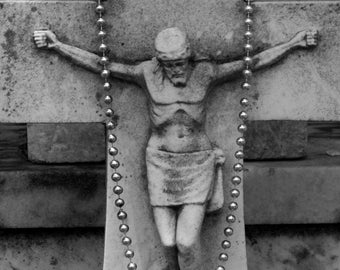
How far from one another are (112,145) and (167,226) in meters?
0.34

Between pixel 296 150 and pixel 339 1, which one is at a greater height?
pixel 339 1

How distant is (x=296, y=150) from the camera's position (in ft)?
15.4

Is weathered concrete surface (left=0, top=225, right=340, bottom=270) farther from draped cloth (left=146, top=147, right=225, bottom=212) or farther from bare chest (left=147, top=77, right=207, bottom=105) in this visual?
bare chest (left=147, top=77, right=207, bottom=105)

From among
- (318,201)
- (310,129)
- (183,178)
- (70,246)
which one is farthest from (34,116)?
(310,129)

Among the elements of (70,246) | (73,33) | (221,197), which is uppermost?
(73,33)

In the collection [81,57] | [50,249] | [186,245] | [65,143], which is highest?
[81,57]

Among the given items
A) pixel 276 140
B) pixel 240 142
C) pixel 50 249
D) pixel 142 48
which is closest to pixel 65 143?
pixel 50 249

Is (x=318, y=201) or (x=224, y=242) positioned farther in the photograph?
(x=318, y=201)

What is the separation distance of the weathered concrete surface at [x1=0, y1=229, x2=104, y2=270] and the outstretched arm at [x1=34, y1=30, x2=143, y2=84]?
3.69 feet

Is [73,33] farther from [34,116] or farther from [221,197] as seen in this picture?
[221,197]

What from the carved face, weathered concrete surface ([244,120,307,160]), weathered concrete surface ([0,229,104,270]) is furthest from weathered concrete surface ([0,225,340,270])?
the carved face

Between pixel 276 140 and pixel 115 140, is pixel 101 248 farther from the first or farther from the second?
pixel 115 140

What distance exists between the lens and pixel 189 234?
3.51m

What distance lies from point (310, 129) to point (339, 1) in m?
2.08
